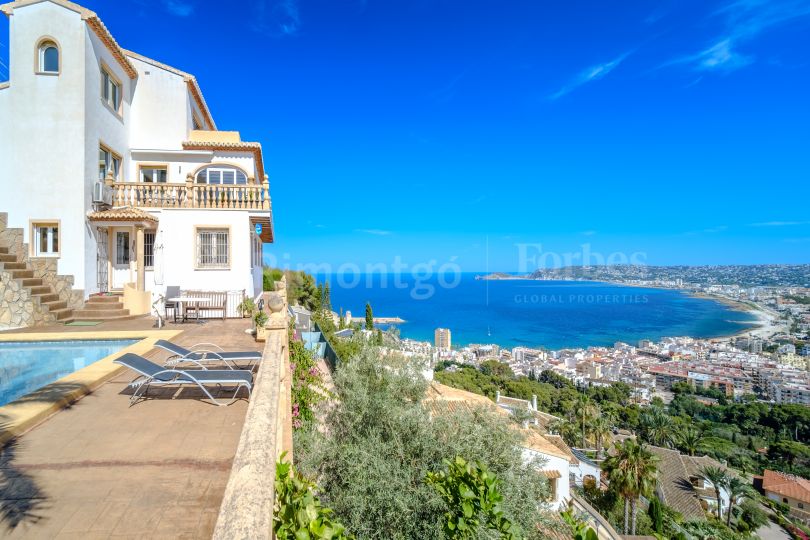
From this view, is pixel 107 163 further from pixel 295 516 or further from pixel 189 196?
pixel 295 516

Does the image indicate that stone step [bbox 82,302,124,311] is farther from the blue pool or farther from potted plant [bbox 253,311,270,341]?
potted plant [bbox 253,311,270,341]

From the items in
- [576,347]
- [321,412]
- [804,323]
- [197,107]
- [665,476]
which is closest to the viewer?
[321,412]

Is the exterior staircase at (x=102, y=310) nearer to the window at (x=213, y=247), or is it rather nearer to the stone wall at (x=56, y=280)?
the stone wall at (x=56, y=280)

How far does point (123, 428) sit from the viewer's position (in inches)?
167

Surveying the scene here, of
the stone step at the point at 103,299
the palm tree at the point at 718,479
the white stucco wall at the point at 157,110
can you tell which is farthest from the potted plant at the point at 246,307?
the palm tree at the point at 718,479

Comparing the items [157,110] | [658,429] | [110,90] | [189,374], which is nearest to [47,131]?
[110,90]

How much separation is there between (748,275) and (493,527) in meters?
219

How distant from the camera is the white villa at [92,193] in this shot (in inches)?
471

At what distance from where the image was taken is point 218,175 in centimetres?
1566

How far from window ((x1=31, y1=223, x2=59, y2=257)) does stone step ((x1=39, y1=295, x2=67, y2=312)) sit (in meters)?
1.59

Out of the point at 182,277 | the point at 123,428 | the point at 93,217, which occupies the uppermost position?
the point at 93,217

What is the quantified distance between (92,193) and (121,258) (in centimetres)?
245

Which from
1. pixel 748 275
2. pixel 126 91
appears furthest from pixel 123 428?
pixel 748 275

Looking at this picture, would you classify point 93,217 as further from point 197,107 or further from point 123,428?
point 123,428
